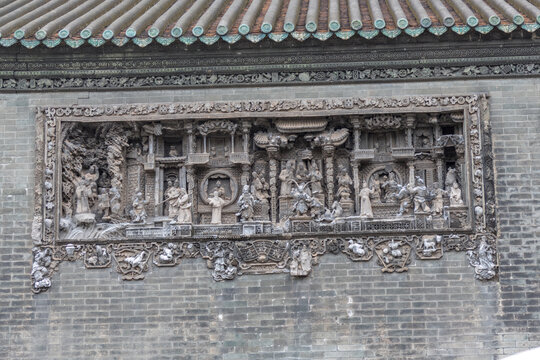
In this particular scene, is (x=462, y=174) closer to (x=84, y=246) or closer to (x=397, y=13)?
(x=397, y=13)

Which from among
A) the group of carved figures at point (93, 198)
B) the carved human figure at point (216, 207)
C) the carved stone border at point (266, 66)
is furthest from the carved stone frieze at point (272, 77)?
the carved human figure at point (216, 207)

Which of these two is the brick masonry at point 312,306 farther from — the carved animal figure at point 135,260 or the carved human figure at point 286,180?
the carved human figure at point 286,180

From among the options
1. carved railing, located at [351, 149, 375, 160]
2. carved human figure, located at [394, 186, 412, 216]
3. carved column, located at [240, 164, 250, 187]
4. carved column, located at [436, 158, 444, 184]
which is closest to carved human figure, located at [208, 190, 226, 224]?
carved column, located at [240, 164, 250, 187]

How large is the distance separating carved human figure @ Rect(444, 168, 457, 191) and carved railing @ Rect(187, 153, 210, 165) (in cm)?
378

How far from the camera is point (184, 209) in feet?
51.3

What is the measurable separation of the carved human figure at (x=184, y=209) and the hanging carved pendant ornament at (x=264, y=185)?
0.02 meters

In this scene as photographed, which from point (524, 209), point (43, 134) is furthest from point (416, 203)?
point (43, 134)

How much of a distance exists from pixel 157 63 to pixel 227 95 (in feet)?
4.06

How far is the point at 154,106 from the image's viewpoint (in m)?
15.8

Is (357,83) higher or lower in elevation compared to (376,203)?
higher

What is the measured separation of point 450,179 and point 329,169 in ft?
6.24

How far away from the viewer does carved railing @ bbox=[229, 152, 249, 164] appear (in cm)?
1587

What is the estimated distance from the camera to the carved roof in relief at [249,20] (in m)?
15.2

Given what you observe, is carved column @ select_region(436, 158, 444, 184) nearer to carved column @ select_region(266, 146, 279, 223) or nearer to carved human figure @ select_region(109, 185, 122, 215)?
carved column @ select_region(266, 146, 279, 223)
